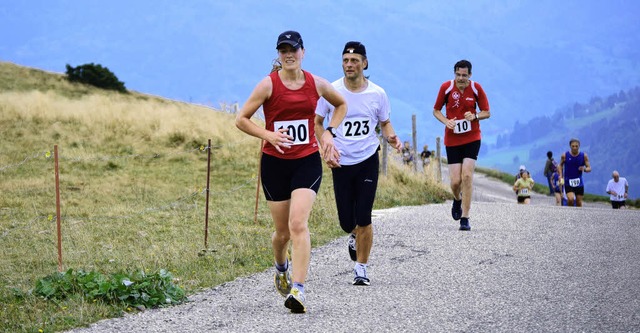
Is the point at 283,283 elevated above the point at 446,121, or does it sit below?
below

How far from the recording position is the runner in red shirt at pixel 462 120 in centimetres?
1286

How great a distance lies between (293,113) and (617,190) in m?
17.6

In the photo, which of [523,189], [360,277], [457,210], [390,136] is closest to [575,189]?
[523,189]

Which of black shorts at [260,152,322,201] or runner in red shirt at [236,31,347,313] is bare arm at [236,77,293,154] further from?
black shorts at [260,152,322,201]

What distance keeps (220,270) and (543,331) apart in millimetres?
4214

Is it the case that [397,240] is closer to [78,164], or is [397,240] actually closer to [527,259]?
[527,259]

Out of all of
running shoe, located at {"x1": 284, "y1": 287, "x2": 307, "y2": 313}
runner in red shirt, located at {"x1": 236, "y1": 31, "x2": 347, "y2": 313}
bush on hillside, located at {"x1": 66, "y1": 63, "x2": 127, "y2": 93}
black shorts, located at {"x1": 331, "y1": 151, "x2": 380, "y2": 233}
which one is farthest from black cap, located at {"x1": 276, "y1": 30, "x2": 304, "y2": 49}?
bush on hillside, located at {"x1": 66, "y1": 63, "x2": 127, "y2": 93}

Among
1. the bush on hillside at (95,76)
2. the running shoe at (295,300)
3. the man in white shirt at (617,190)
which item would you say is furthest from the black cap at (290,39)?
the bush on hillside at (95,76)

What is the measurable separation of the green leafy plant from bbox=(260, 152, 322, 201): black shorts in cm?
129

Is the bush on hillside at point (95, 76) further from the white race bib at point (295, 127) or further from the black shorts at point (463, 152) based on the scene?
the white race bib at point (295, 127)

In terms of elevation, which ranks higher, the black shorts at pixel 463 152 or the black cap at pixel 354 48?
the black cap at pixel 354 48

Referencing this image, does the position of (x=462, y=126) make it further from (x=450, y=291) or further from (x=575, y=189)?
(x=575, y=189)

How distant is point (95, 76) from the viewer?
52.0m

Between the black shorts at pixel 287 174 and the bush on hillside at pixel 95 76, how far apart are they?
45.7m
